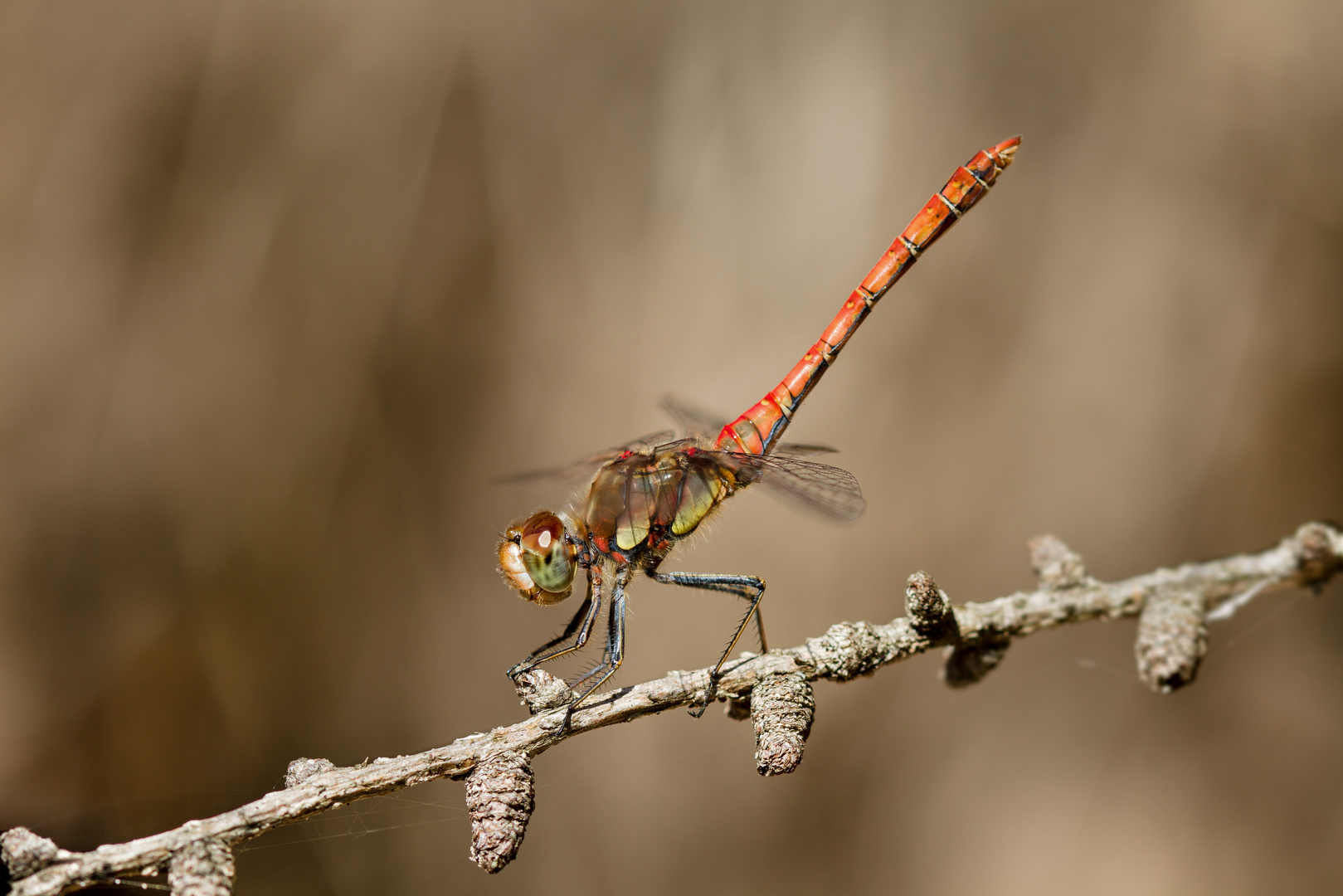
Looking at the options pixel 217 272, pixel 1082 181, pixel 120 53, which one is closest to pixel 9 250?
pixel 217 272

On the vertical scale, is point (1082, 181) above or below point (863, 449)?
above

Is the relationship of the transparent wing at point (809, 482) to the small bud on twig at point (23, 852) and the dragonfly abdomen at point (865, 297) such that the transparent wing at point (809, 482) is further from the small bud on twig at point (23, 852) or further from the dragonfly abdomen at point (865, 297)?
the small bud on twig at point (23, 852)

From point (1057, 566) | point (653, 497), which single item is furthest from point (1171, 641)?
point (653, 497)

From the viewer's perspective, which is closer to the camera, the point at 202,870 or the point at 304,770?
the point at 202,870

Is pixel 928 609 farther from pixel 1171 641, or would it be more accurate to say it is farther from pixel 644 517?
pixel 644 517

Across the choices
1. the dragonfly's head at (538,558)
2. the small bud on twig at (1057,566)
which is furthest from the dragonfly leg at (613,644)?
the small bud on twig at (1057,566)

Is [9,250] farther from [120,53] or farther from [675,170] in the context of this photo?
[675,170]
